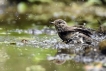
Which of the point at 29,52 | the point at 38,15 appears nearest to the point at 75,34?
the point at 29,52

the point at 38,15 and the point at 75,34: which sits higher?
the point at 38,15

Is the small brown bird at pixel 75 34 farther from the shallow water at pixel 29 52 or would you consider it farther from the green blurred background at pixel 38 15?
the green blurred background at pixel 38 15

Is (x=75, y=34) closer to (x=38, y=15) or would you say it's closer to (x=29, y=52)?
(x=29, y=52)

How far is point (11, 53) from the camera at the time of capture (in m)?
7.94

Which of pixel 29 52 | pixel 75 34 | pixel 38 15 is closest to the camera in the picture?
pixel 29 52

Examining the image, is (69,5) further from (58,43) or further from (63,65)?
(63,65)

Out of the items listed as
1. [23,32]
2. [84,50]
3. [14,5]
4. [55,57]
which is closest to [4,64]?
[55,57]

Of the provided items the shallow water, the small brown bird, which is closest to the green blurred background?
the shallow water

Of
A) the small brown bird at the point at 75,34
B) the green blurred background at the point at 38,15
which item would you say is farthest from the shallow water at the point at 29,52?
the small brown bird at the point at 75,34

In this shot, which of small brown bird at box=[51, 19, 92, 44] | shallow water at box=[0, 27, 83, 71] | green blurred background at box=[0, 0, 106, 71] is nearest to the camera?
shallow water at box=[0, 27, 83, 71]

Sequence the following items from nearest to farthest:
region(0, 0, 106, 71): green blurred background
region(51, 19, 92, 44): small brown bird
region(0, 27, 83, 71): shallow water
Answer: region(0, 27, 83, 71): shallow water → region(51, 19, 92, 44): small brown bird → region(0, 0, 106, 71): green blurred background

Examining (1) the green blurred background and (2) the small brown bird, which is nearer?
(2) the small brown bird

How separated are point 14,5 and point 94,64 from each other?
7.22 meters

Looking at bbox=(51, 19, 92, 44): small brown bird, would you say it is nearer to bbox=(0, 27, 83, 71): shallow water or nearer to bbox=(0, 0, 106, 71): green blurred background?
bbox=(0, 27, 83, 71): shallow water
